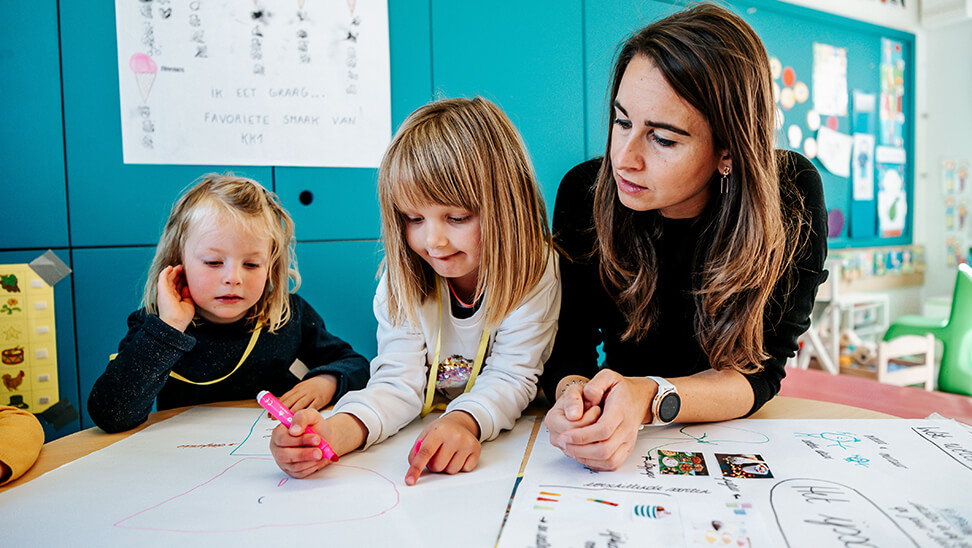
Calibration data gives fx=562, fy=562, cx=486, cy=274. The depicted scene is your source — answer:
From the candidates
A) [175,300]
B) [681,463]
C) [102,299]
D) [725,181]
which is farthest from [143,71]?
[681,463]

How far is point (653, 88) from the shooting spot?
0.73 metres

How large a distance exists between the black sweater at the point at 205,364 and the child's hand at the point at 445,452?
38 cm

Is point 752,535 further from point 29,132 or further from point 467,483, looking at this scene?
point 29,132

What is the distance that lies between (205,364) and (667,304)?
0.84m

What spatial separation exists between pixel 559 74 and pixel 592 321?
4.37ft

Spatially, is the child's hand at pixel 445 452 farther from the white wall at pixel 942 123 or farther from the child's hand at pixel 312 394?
the white wall at pixel 942 123

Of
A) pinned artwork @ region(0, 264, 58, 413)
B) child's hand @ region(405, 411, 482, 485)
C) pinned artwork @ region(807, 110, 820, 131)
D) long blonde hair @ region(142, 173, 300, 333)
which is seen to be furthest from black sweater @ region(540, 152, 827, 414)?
pinned artwork @ region(807, 110, 820, 131)

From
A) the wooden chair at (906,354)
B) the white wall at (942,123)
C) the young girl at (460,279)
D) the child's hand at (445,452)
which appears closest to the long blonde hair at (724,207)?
the young girl at (460,279)

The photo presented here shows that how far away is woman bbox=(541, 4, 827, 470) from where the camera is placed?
70cm

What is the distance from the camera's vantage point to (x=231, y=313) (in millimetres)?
1040

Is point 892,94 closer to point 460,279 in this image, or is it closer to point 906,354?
point 906,354

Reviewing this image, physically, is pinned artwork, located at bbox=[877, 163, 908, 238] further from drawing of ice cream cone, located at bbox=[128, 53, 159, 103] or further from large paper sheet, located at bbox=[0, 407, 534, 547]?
drawing of ice cream cone, located at bbox=[128, 53, 159, 103]

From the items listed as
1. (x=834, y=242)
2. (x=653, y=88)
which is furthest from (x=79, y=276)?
(x=834, y=242)

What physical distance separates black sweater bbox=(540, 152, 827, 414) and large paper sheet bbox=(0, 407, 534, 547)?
233 mm
